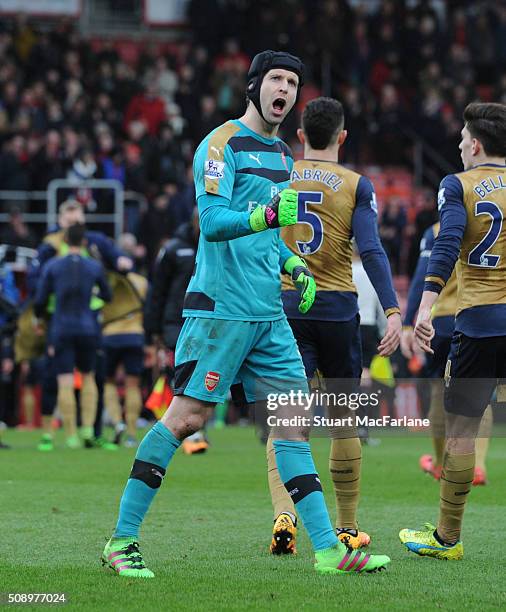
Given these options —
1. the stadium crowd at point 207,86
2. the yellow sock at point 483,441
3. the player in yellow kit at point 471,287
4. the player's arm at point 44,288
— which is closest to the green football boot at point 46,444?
Result: the player's arm at point 44,288

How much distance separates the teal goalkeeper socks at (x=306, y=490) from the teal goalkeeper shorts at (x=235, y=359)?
0.96 ft

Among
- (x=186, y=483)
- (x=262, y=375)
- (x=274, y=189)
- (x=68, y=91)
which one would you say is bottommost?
(x=186, y=483)

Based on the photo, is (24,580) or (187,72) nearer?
(24,580)

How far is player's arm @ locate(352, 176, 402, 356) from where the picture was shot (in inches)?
277

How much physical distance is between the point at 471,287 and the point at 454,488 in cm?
105

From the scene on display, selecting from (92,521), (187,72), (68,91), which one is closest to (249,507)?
(92,521)

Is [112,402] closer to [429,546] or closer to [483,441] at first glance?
[483,441]

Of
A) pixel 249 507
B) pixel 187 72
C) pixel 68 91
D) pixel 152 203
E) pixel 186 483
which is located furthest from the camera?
pixel 187 72

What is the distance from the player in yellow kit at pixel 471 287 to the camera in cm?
706

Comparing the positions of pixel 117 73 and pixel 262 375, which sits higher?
pixel 117 73

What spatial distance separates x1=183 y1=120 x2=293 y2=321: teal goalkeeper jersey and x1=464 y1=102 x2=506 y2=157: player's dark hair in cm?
121

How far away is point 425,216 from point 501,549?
17.3 meters

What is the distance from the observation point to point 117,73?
89.5 ft

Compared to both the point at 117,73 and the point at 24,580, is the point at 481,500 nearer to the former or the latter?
the point at 24,580
